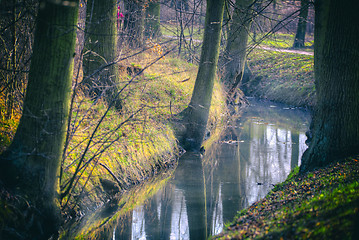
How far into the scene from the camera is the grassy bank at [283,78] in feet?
80.3

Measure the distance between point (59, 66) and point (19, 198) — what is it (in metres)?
2.09

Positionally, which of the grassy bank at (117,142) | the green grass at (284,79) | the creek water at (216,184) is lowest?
the creek water at (216,184)

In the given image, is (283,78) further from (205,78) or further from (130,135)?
(130,135)

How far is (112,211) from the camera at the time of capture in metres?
8.29

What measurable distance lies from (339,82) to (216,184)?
4198mm

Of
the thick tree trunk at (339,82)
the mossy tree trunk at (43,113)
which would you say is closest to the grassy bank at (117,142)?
the mossy tree trunk at (43,113)

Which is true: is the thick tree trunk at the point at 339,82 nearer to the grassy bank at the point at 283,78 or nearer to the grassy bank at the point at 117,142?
the grassy bank at the point at 117,142

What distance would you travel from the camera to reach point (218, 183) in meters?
10.8

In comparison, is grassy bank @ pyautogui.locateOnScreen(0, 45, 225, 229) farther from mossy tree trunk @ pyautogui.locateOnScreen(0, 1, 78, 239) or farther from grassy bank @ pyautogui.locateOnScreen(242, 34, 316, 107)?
grassy bank @ pyautogui.locateOnScreen(242, 34, 316, 107)

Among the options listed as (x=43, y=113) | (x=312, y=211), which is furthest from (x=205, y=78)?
(x=312, y=211)

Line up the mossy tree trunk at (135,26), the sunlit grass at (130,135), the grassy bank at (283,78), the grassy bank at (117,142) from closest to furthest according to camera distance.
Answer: the grassy bank at (117,142), the sunlit grass at (130,135), the mossy tree trunk at (135,26), the grassy bank at (283,78)

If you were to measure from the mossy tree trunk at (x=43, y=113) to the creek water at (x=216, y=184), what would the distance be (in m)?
1.78

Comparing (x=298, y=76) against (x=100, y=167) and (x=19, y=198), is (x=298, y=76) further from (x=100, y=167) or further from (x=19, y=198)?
(x=19, y=198)

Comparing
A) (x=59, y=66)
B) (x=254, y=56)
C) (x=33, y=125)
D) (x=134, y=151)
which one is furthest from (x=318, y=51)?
(x=254, y=56)
